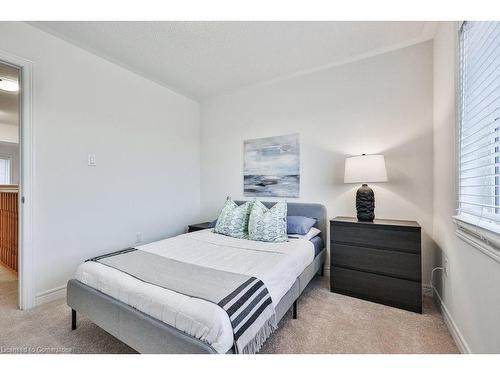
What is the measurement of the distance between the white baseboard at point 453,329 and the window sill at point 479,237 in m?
0.63

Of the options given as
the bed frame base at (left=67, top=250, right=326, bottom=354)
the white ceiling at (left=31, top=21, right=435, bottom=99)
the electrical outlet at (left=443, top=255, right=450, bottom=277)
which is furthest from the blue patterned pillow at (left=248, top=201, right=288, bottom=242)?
the white ceiling at (left=31, top=21, right=435, bottom=99)

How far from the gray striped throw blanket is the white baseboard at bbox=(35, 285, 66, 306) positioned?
0.95 meters

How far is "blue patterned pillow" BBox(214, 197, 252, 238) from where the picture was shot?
2514 millimetres

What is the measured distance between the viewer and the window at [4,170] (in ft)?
17.3

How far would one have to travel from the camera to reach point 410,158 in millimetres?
2311

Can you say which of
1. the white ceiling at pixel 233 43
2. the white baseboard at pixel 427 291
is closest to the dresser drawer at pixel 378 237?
the white baseboard at pixel 427 291

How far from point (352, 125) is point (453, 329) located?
2.02m

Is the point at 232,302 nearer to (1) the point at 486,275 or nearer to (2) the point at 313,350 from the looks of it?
(2) the point at 313,350

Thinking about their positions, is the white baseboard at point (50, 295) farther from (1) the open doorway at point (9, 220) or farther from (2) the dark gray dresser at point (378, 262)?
(2) the dark gray dresser at point (378, 262)

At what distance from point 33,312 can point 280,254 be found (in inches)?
84.5

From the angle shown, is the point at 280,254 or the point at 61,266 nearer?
the point at 280,254

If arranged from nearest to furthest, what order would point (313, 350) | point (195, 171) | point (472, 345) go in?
point (472, 345), point (313, 350), point (195, 171)

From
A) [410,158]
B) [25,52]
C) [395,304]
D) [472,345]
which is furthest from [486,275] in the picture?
[25,52]

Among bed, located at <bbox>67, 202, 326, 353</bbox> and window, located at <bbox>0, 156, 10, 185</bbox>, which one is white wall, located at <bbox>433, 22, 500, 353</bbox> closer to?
bed, located at <bbox>67, 202, 326, 353</bbox>
